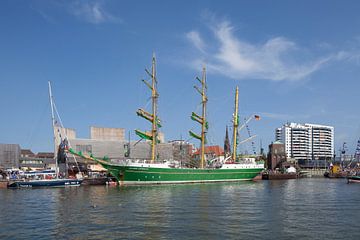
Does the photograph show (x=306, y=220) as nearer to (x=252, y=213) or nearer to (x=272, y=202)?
(x=252, y=213)

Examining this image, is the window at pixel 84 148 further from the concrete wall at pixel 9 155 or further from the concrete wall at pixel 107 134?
the concrete wall at pixel 9 155

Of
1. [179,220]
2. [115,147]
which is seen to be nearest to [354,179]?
[115,147]

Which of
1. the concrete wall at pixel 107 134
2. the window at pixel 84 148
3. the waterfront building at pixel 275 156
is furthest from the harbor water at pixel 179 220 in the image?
the waterfront building at pixel 275 156

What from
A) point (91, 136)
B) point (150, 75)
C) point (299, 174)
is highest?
point (150, 75)

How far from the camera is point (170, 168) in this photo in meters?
93.8

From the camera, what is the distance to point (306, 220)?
37531mm

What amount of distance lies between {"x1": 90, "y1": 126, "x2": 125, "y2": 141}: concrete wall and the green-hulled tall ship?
152 feet

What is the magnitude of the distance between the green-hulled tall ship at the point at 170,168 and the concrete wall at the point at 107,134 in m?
46.2

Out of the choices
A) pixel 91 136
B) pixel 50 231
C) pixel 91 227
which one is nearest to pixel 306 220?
pixel 91 227

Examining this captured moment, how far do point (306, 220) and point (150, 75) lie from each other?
7273cm

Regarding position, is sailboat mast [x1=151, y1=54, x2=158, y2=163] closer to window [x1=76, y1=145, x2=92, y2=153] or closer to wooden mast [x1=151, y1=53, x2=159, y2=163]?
wooden mast [x1=151, y1=53, x2=159, y2=163]

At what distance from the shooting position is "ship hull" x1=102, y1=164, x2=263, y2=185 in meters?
89.8

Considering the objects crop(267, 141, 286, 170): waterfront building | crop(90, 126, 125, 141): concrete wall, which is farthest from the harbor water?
crop(267, 141, 286, 170): waterfront building

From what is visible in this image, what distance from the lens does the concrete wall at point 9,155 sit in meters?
121
